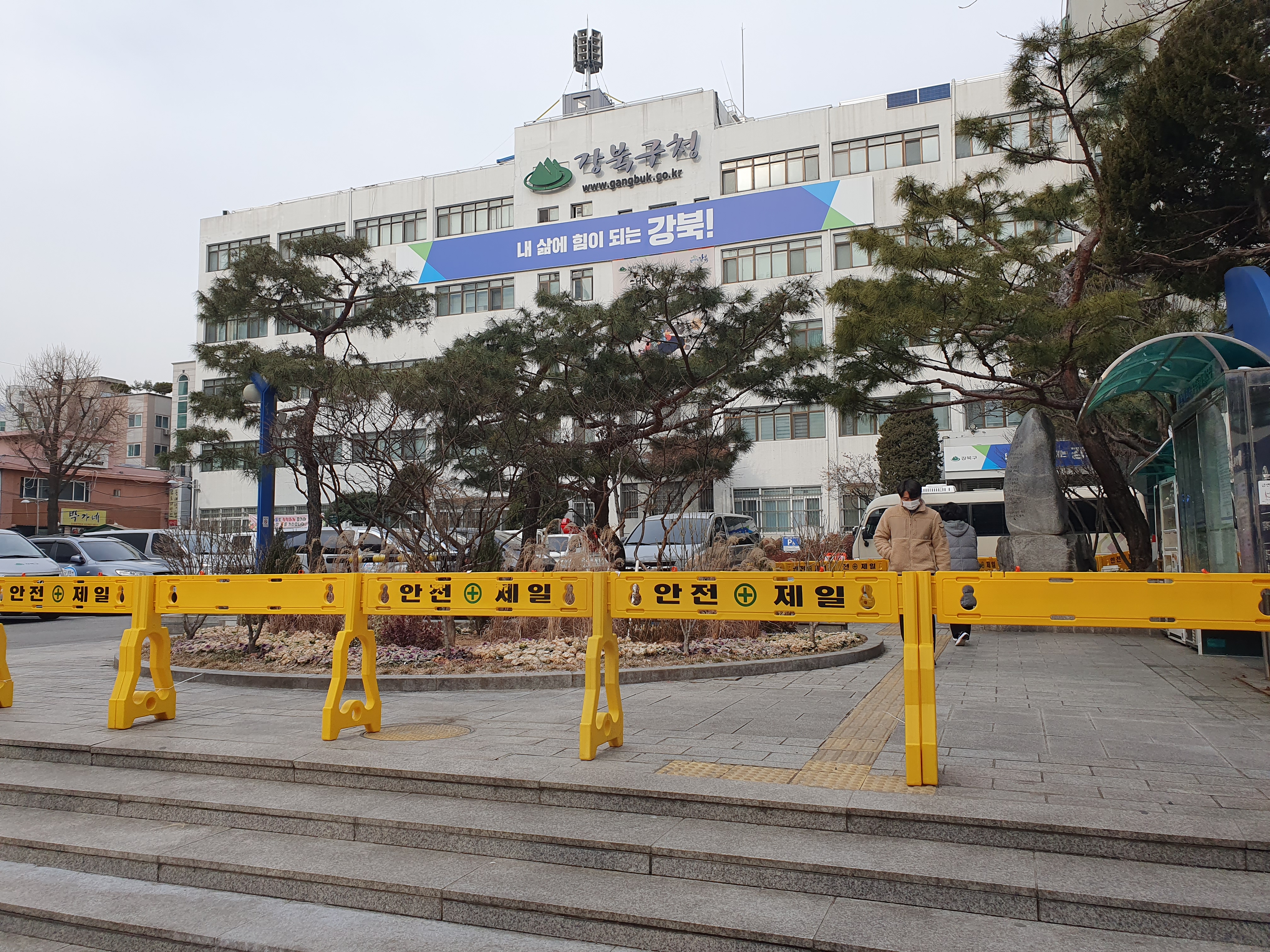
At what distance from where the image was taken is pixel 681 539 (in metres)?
17.5

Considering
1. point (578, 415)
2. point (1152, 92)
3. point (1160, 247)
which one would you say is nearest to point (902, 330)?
point (1160, 247)

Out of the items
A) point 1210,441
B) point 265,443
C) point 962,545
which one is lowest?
point 962,545

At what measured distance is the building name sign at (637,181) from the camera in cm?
4356

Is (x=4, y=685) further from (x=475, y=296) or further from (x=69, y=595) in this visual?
(x=475, y=296)

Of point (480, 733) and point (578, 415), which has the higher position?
point (578, 415)

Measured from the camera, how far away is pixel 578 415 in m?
18.6

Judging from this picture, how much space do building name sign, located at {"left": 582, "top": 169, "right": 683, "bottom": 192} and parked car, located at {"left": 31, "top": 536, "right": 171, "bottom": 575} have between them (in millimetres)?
29381

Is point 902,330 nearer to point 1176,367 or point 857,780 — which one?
point 1176,367

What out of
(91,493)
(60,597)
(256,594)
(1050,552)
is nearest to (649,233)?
(1050,552)

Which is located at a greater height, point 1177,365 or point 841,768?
point 1177,365

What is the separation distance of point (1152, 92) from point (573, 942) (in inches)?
401

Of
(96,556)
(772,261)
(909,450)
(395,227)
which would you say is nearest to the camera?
(96,556)

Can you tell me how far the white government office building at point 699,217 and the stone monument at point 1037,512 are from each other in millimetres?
19860

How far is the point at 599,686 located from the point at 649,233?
1570 inches
